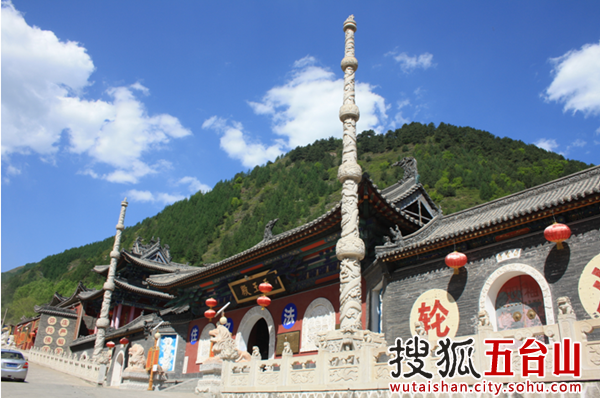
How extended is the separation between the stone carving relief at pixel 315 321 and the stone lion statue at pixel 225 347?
1.88m

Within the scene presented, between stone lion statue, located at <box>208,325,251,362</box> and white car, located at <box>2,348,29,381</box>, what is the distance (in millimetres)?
5712

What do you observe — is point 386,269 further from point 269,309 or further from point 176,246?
point 176,246

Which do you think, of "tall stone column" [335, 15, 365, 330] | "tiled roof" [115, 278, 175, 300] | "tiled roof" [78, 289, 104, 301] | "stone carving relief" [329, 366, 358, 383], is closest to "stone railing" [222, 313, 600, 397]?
"stone carving relief" [329, 366, 358, 383]

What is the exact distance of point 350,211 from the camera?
837 cm

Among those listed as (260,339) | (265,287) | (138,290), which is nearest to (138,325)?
(138,290)

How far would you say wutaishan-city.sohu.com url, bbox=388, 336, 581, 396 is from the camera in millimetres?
5262

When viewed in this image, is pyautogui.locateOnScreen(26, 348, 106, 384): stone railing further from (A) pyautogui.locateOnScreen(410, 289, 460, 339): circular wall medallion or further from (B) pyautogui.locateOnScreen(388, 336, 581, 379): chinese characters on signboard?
(B) pyautogui.locateOnScreen(388, 336, 581, 379): chinese characters on signboard

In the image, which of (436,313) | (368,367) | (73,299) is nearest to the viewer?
(368,367)

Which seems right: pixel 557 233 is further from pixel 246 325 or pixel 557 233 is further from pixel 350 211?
pixel 246 325

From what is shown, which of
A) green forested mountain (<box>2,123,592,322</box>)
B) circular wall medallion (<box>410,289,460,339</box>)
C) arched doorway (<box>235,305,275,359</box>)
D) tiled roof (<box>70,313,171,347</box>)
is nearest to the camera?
circular wall medallion (<box>410,289,460,339</box>)

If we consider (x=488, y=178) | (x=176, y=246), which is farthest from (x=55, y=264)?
(x=488, y=178)

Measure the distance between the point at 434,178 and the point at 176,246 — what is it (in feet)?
113

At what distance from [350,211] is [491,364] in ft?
11.8

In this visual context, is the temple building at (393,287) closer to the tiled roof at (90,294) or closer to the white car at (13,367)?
the white car at (13,367)
